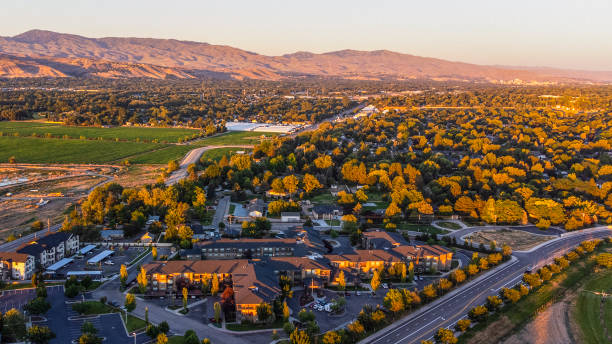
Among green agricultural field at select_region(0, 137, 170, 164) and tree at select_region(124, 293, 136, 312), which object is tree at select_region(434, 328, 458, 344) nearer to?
tree at select_region(124, 293, 136, 312)

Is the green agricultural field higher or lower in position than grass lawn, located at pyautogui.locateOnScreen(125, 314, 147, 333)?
higher

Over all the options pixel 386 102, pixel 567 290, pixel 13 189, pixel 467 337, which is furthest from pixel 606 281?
pixel 386 102

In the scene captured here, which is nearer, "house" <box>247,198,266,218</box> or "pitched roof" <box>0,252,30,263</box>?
"pitched roof" <box>0,252,30,263</box>

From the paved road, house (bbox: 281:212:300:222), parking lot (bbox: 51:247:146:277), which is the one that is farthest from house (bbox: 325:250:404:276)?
the paved road

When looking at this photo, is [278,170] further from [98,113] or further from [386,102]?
[386,102]

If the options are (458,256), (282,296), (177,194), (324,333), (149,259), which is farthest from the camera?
(177,194)

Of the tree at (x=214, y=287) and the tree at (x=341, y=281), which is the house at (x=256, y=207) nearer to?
the tree at (x=214, y=287)

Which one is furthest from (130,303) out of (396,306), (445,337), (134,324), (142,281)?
→ (445,337)
